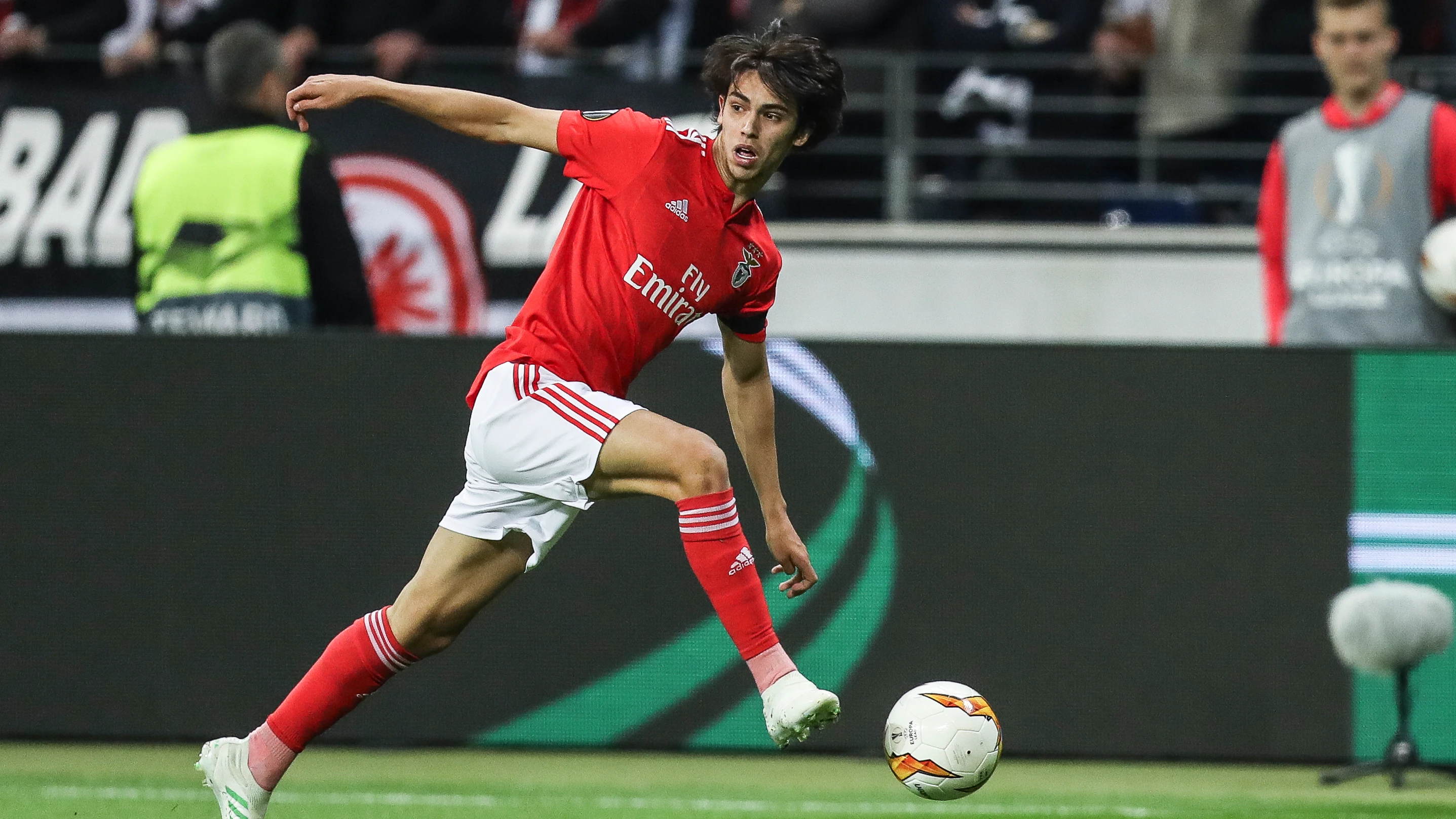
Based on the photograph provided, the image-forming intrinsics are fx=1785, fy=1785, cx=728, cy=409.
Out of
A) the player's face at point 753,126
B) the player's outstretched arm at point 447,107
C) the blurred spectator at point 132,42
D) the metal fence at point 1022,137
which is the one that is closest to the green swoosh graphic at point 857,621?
the player's face at point 753,126

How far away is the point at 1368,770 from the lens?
6047mm

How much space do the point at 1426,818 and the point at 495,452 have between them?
119 inches

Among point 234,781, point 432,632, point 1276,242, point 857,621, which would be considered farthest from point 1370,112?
point 234,781

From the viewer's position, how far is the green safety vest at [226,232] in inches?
255

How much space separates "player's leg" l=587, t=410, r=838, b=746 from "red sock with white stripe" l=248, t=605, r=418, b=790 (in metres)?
0.79

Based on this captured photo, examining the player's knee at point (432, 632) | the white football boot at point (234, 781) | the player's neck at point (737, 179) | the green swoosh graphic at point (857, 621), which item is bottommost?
the green swoosh graphic at point (857, 621)

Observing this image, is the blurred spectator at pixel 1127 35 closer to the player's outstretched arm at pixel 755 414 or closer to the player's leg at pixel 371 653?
the player's outstretched arm at pixel 755 414

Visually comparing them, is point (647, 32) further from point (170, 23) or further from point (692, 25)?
point (170, 23)

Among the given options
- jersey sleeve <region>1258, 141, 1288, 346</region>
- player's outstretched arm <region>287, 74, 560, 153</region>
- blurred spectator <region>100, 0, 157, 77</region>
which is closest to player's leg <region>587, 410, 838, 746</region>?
player's outstretched arm <region>287, 74, 560, 153</region>

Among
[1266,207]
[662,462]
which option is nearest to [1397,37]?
[1266,207]

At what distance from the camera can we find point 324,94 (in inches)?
166

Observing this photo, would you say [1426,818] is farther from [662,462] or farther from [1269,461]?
[662,462]

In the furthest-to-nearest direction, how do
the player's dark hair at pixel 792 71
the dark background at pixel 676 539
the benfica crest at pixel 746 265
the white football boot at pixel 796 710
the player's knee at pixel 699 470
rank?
the dark background at pixel 676 539 → the benfica crest at pixel 746 265 → the player's dark hair at pixel 792 71 → the player's knee at pixel 699 470 → the white football boot at pixel 796 710

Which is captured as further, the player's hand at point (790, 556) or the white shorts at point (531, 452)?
the player's hand at point (790, 556)
